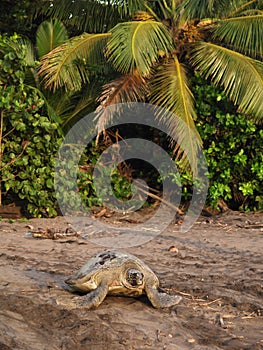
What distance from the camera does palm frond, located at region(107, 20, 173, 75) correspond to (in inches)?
337

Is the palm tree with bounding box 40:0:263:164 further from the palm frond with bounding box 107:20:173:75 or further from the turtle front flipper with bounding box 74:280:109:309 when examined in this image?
the turtle front flipper with bounding box 74:280:109:309

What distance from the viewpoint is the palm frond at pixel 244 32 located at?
924 centimetres

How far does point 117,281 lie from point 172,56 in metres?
5.98

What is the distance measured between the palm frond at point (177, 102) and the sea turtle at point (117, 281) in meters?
4.28

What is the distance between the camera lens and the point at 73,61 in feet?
30.6

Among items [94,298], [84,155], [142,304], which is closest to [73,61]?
[84,155]

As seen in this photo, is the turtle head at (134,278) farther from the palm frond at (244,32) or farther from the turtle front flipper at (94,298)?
the palm frond at (244,32)

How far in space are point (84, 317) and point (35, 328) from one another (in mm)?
386

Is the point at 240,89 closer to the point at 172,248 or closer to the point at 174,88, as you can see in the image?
the point at 174,88

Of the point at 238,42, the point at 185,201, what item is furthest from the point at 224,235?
the point at 238,42

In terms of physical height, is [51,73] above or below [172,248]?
above

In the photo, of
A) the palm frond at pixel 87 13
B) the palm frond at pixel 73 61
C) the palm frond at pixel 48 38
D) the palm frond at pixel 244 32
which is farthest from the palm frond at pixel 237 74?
the palm frond at pixel 48 38

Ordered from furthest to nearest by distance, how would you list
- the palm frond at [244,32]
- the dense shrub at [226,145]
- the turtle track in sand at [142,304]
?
1. the dense shrub at [226,145]
2. the palm frond at [244,32]
3. the turtle track in sand at [142,304]

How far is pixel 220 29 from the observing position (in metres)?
9.48
